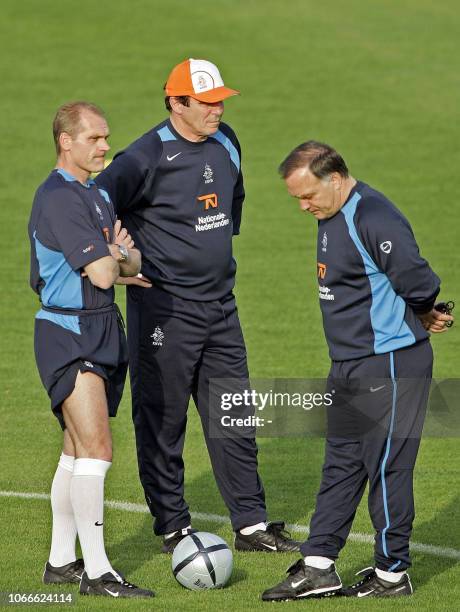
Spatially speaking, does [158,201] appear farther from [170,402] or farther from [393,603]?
[393,603]

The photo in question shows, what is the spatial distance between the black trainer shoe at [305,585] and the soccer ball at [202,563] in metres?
0.31

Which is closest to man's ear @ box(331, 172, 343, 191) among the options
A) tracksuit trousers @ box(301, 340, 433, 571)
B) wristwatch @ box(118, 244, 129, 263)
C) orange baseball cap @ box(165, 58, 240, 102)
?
tracksuit trousers @ box(301, 340, 433, 571)

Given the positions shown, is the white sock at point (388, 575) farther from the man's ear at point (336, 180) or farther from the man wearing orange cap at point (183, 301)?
the man's ear at point (336, 180)

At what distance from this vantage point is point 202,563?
293 inches

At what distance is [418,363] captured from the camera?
23.7 feet

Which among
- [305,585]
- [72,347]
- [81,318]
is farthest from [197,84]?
[305,585]

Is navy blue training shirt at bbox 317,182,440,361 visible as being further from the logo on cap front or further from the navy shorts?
the logo on cap front

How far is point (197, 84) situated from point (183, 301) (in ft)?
4.13

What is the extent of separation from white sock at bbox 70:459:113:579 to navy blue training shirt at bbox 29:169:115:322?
30.5 inches

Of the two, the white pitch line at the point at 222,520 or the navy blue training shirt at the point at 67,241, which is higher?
the navy blue training shirt at the point at 67,241

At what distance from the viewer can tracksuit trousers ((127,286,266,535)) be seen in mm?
8367

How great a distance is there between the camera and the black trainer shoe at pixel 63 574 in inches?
295

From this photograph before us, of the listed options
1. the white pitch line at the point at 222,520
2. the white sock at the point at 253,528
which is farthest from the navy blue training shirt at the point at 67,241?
the white pitch line at the point at 222,520

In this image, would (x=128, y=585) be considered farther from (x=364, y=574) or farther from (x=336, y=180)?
(x=336, y=180)
